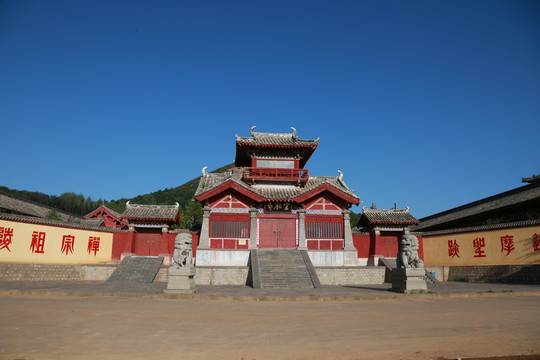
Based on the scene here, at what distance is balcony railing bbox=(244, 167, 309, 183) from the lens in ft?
86.3

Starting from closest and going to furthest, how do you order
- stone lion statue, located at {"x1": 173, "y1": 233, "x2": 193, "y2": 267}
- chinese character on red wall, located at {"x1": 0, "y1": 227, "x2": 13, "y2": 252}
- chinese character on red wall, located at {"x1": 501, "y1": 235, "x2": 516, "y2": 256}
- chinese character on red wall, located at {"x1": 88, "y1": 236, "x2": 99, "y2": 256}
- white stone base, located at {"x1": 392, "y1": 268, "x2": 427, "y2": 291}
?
stone lion statue, located at {"x1": 173, "y1": 233, "x2": 193, "y2": 267} < white stone base, located at {"x1": 392, "y1": 268, "x2": 427, "y2": 291} < chinese character on red wall, located at {"x1": 0, "y1": 227, "x2": 13, "y2": 252} < chinese character on red wall, located at {"x1": 501, "y1": 235, "x2": 516, "y2": 256} < chinese character on red wall, located at {"x1": 88, "y1": 236, "x2": 99, "y2": 256}

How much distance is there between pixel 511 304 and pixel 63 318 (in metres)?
12.6

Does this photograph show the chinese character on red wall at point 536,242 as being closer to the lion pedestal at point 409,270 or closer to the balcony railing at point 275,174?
the lion pedestal at point 409,270

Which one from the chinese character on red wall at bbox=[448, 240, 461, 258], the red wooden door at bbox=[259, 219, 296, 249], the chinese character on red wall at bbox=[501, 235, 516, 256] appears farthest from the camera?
the red wooden door at bbox=[259, 219, 296, 249]

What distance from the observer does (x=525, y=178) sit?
28.0 meters

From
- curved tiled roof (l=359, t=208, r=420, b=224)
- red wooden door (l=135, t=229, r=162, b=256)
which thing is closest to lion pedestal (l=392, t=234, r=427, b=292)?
curved tiled roof (l=359, t=208, r=420, b=224)

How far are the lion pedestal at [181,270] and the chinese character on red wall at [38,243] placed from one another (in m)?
10.8

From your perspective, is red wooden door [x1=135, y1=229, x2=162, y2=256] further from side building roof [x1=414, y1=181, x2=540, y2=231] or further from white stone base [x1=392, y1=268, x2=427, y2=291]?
side building roof [x1=414, y1=181, x2=540, y2=231]

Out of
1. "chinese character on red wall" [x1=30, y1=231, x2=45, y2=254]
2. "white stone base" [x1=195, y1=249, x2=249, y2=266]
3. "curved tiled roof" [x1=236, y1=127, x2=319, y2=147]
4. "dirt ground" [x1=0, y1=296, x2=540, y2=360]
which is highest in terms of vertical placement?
"curved tiled roof" [x1=236, y1=127, x2=319, y2=147]

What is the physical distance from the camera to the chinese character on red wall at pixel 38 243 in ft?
64.5

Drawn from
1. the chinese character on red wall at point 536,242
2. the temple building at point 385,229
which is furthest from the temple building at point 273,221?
the chinese character on red wall at point 536,242

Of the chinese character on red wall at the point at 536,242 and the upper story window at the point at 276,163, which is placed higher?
the upper story window at the point at 276,163

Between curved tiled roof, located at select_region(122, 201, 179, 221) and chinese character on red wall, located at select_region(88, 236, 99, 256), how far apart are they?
7.44 feet

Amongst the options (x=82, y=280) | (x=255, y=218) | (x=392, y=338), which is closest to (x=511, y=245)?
(x=255, y=218)
